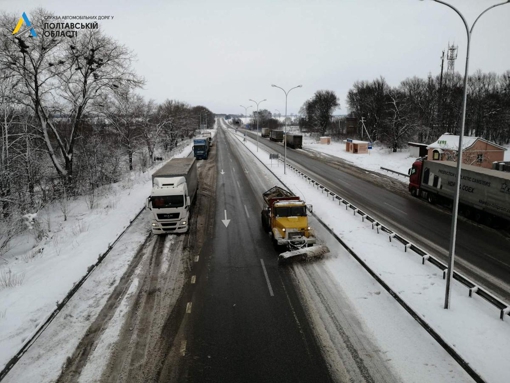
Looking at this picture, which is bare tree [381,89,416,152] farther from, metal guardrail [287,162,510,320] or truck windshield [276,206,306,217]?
truck windshield [276,206,306,217]

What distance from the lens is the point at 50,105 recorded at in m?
25.6

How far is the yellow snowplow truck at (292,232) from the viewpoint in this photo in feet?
50.2

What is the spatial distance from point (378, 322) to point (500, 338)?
3.31 m

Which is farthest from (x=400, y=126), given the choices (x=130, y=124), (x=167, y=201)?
(x=167, y=201)

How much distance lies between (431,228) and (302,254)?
9786 millimetres

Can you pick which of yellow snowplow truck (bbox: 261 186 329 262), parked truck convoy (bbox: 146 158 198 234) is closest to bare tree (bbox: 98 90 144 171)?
parked truck convoy (bbox: 146 158 198 234)

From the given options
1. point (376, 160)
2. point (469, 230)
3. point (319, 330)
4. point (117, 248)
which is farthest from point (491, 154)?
point (117, 248)

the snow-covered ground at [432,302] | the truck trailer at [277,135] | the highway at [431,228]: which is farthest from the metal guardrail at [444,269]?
the truck trailer at [277,135]

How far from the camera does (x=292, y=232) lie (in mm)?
15961

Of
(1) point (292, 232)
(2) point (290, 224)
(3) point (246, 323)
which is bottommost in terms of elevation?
(3) point (246, 323)

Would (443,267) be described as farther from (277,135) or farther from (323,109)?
(323,109)

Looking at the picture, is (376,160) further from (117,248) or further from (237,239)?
(117,248)

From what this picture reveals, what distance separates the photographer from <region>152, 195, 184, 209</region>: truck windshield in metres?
17.7

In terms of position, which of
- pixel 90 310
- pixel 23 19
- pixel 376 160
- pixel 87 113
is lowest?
pixel 90 310
